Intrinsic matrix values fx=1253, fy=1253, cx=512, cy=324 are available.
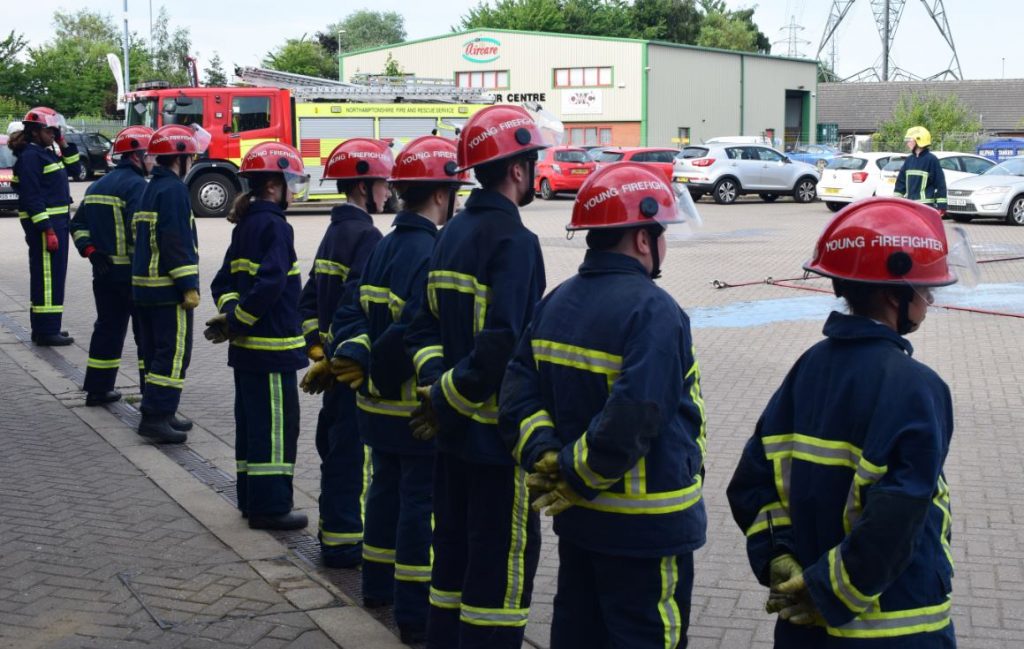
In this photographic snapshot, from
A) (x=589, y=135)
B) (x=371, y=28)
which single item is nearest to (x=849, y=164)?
(x=589, y=135)

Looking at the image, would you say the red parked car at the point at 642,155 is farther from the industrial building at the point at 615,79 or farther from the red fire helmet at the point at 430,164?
the red fire helmet at the point at 430,164

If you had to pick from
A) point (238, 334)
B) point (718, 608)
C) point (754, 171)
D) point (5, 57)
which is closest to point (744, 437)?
point (718, 608)

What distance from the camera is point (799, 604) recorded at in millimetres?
2840

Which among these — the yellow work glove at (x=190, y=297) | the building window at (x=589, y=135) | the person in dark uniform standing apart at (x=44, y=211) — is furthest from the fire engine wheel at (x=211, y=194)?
the building window at (x=589, y=135)

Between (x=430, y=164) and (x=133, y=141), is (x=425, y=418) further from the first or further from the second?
(x=133, y=141)

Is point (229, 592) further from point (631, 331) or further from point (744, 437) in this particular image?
point (744, 437)

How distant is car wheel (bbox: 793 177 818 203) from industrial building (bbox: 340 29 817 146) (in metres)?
18.2

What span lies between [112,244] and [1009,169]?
21687 mm

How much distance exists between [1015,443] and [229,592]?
4.85m

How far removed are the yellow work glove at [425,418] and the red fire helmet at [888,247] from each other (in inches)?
60.7

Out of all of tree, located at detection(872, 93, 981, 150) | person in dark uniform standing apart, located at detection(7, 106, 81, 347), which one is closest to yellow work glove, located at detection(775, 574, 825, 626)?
person in dark uniform standing apart, located at detection(7, 106, 81, 347)

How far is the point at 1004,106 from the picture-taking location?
81.0 meters

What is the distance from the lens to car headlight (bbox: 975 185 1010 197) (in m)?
24.5

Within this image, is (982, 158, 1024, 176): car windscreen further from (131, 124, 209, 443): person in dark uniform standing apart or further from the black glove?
(131, 124, 209, 443): person in dark uniform standing apart
